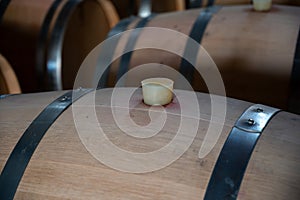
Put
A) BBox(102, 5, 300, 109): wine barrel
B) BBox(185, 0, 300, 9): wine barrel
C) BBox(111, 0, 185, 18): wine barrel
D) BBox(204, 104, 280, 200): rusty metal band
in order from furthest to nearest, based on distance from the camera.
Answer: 1. BBox(111, 0, 185, 18): wine barrel
2. BBox(185, 0, 300, 9): wine barrel
3. BBox(102, 5, 300, 109): wine barrel
4. BBox(204, 104, 280, 200): rusty metal band

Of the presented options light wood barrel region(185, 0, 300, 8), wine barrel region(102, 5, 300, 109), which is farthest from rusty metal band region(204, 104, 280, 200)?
light wood barrel region(185, 0, 300, 8)

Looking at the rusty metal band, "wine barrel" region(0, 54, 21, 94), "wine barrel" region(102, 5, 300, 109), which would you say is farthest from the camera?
"wine barrel" region(0, 54, 21, 94)

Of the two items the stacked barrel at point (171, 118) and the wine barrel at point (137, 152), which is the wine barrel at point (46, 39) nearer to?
the stacked barrel at point (171, 118)

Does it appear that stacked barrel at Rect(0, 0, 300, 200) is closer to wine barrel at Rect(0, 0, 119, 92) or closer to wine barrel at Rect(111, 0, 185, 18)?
wine barrel at Rect(0, 0, 119, 92)

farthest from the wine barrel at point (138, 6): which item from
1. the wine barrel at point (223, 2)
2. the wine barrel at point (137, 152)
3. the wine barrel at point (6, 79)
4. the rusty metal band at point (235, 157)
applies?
the rusty metal band at point (235, 157)

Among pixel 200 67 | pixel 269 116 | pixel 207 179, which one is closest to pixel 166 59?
pixel 200 67

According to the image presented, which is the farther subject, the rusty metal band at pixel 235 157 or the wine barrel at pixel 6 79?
the wine barrel at pixel 6 79

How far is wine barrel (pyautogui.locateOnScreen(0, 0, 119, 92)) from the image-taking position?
1.80 metres

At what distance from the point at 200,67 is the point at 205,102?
18.4 inches

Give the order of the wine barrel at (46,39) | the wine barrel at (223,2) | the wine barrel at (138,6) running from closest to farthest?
1. the wine barrel at (46,39)
2. the wine barrel at (223,2)
3. the wine barrel at (138,6)

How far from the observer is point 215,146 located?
2.92ft

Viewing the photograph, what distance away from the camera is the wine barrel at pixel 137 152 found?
826 mm

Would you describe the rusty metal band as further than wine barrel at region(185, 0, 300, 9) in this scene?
No

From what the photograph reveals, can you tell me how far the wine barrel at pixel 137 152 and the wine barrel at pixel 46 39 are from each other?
29.4 inches
